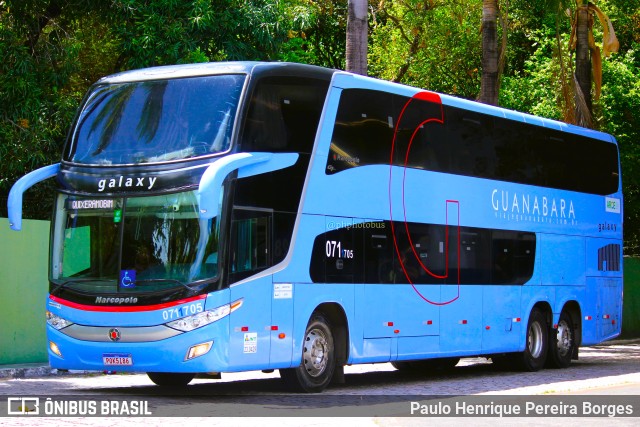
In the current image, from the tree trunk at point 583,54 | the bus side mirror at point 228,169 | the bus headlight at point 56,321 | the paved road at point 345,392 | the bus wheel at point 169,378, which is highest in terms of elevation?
the tree trunk at point 583,54

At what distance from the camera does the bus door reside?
1366 centimetres

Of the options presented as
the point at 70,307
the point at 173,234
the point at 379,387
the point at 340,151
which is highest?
the point at 340,151

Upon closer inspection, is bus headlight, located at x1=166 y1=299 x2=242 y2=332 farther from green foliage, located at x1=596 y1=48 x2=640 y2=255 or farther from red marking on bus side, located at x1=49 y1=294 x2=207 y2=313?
green foliage, located at x1=596 y1=48 x2=640 y2=255

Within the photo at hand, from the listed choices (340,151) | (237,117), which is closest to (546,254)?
(340,151)

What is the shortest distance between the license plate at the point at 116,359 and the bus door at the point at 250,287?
120 cm

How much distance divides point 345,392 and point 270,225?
2696 millimetres

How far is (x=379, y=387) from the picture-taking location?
16.6 m

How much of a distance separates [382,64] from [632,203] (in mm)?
10369

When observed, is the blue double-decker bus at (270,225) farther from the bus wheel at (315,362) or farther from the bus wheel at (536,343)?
the bus wheel at (536,343)

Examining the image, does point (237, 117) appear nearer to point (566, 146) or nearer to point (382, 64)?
point (566, 146)

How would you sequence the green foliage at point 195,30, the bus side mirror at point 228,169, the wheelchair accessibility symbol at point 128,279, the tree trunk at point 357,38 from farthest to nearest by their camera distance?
1. the green foliage at point 195,30
2. the tree trunk at point 357,38
3. the wheelchair accessibility symbol at point 128,279
4. the bus side mirror at point 228,169

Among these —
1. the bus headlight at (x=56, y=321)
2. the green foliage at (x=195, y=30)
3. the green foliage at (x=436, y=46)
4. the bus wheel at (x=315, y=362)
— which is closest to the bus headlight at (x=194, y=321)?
the bus headlight at (x=56, y=321)

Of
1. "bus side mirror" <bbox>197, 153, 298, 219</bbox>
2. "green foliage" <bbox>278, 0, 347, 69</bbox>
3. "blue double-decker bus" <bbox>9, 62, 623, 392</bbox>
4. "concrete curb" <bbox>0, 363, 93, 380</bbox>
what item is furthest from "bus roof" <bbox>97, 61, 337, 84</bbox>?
"green foliage" <bbox>278, 0, 347, 69</bbox>

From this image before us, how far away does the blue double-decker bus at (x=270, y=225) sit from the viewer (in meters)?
13.5
